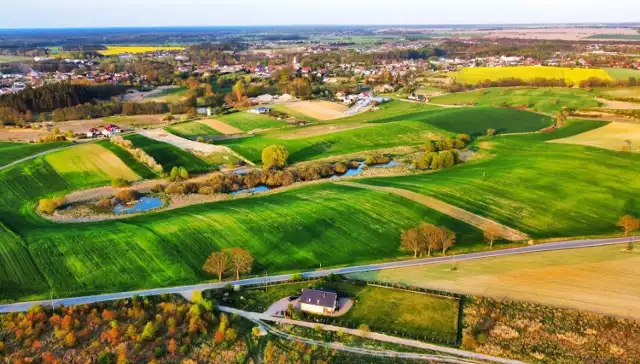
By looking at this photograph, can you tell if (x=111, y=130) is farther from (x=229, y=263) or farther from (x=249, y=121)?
(x=229, y=263)

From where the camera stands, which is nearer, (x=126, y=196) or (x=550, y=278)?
(x=550, y=278)

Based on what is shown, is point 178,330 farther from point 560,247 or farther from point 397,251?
point 560,247

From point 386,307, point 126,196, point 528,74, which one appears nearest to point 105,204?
point 126,196

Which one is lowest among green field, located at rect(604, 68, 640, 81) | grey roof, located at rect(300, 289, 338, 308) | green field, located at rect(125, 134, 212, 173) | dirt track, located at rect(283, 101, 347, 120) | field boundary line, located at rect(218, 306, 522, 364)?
field boundary line, located at rect(218, 306, 522, 364)

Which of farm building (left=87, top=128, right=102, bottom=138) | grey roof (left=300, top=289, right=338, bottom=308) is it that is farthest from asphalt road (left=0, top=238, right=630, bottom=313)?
farm building (left=87, top=128, right=102, bottom=138)

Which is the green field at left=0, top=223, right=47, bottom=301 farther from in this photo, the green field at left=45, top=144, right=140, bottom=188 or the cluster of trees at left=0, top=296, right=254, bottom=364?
the green field at left=45, top=144, right=140, bottom=188
